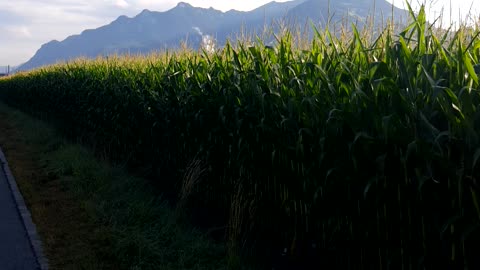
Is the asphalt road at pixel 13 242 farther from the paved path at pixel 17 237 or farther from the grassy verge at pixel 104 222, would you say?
the grassy verge at pixel 104 222

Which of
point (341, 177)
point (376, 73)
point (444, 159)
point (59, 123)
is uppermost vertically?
point (376, 73)

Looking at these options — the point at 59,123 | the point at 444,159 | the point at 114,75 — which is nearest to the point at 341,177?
the point at 444,159

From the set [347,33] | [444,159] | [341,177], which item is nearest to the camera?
[444,159]

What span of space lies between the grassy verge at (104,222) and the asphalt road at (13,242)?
0.20 meters

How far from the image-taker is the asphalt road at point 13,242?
5714 mm

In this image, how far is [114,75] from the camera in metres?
12.0

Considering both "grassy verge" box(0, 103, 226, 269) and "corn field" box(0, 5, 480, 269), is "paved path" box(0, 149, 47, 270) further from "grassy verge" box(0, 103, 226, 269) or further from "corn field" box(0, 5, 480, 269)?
"corn field" box(0, 5, 480, 269)

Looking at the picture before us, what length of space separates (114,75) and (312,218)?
7949 millimetres

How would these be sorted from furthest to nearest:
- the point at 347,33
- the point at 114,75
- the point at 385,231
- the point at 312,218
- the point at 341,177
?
the point at 114,75 → the point at 347,33 → the point at 312,218 → the point at 341,177 → the point at 385,231

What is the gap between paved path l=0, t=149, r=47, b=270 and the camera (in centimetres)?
574

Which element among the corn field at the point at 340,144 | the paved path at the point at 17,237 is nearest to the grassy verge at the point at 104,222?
the paved path at the point at 17,237

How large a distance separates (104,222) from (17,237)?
1.01 meters

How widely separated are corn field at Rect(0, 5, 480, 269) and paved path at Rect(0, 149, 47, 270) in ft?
6.32

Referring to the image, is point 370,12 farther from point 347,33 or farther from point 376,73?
point 376,73
